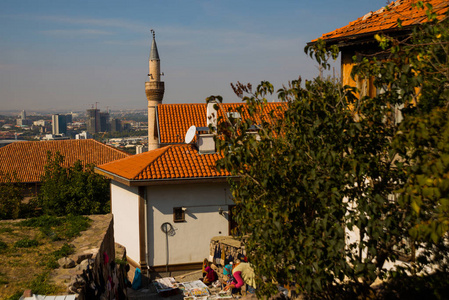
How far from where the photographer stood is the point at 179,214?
16406 millimetres

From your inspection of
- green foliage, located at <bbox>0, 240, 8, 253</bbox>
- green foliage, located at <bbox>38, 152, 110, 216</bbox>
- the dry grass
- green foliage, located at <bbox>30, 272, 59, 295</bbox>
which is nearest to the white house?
the dry grass

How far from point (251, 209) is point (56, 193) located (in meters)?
20.1

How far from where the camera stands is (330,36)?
9.59m

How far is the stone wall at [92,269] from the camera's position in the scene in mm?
7223

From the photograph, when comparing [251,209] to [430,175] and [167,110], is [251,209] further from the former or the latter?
[167,110]

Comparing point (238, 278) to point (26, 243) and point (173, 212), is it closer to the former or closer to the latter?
point (173, 212)

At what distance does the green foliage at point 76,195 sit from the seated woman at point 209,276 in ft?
34.9

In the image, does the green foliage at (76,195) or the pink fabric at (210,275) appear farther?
the green foliage at (76,195)

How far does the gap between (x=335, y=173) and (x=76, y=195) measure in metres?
20.8

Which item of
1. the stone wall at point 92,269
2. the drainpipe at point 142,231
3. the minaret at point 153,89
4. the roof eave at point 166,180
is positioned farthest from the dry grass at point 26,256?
the minaret at point 153,89

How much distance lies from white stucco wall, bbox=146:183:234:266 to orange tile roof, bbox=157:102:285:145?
19.3 ft

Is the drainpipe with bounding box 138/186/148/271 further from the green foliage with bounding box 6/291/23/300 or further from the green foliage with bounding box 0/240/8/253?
the green foliage with bounding box 6/291/23/300

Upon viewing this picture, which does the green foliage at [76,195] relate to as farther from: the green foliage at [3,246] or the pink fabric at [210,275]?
the green foliage at [3,246]

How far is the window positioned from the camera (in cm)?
1627
